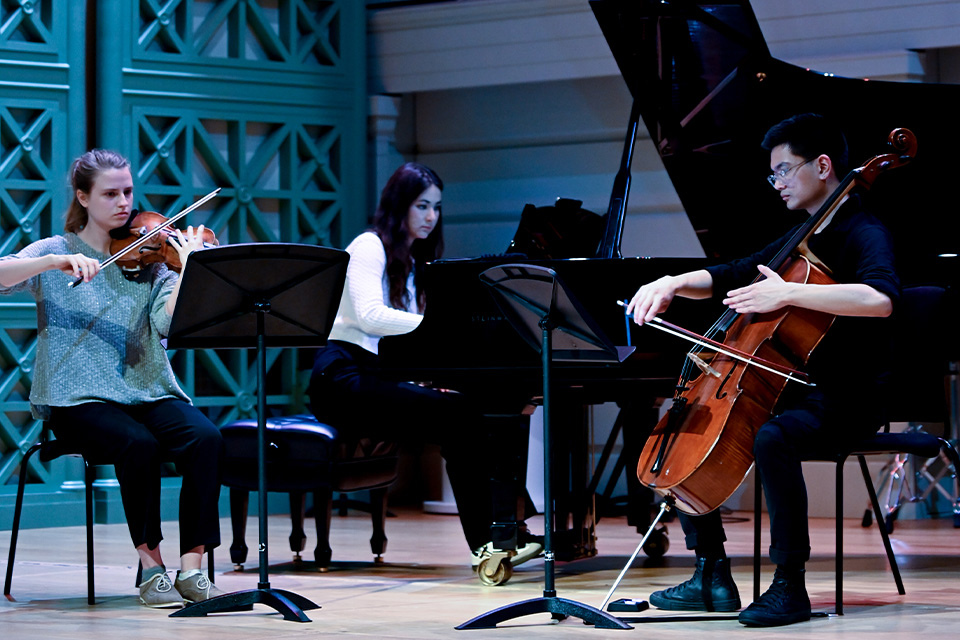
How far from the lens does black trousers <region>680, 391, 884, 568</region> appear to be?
339 centimetres

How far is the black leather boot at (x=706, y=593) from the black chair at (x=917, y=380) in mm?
114

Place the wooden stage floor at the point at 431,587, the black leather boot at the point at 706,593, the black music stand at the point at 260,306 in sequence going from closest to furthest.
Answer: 1. the wooden stage floor at the point at 431,587
2. the black music stand at the point at 260,306
3. the black leather boot at the point at 706,593

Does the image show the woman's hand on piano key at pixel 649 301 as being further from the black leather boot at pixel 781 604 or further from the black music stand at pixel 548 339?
the black leather boot at pixel 781 604

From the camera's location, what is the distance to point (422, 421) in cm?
458

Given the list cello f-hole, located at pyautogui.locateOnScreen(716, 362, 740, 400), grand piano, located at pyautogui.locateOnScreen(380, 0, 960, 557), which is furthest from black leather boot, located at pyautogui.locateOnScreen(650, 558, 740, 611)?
grand piano, located at pyautogui.locateOnScreen(380, 0, 960, 557)

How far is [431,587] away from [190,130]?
298 cm

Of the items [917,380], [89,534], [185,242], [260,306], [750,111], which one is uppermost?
[750,111]

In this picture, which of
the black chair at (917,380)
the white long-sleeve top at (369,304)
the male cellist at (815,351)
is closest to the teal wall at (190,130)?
the white long-sleeve top at (369,304)

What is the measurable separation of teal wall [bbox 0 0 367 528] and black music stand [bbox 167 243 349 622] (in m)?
2.72

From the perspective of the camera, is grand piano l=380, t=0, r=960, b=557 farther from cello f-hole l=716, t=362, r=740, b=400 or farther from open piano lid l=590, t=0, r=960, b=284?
cello f-hole l=716, t=362, r=740, b=400

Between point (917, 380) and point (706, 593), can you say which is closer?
point (706, 593)

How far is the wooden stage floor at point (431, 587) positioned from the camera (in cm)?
339

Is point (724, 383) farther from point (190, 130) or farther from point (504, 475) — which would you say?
point (190, 130)

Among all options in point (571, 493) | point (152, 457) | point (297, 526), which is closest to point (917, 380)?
point (571, 493)
